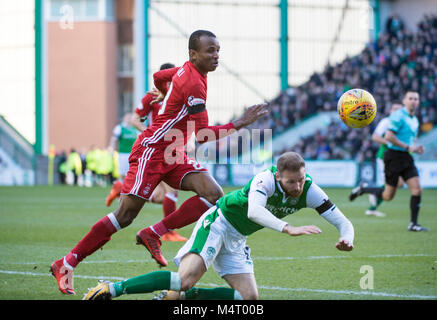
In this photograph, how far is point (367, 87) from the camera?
31609mm

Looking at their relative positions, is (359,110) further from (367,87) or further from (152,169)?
(367,87)

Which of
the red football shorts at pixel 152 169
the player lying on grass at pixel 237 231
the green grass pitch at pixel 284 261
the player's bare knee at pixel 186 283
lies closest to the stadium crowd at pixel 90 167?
the green grass pitch at pixel 284 261

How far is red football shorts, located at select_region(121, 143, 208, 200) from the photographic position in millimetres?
6263

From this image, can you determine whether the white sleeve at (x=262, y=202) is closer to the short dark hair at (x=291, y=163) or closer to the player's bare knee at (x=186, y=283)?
the short dark hair at (x=291, y=163)

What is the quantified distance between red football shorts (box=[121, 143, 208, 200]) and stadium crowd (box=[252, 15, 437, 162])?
2154 cm

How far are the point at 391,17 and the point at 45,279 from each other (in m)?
33.8

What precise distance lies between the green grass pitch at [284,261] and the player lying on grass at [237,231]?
1.77ft

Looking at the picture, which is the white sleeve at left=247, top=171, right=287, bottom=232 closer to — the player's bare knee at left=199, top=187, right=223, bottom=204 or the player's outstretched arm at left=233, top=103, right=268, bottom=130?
the player's outstretched arm at left=233, top=103, right=268, bottom=130

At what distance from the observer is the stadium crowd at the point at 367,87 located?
29.0 meters

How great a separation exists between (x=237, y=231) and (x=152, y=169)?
1.39 meters

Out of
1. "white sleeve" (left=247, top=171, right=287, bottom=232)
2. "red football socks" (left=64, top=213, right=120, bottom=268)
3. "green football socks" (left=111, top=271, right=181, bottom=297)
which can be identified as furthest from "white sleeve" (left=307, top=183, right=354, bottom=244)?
"red football socks" (left=64, top=213, right=120, bottom=268)

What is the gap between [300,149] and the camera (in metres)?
30.0

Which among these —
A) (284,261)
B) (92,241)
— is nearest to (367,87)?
(284,261)
